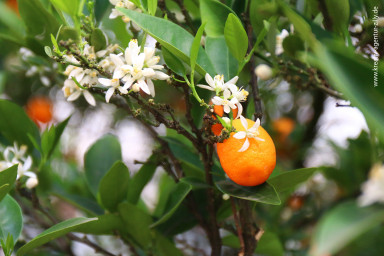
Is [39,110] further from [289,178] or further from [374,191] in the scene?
[374,191]

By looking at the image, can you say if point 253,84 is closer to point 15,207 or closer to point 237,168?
point 237,168

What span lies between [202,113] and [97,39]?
0.71ft

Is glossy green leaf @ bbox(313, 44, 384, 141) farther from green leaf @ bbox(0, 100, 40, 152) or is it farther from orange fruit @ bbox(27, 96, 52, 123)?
orange fruit @ bbox(27, 96, 52, 123)

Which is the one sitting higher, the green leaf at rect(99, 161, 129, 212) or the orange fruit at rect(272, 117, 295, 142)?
the green leaf at rect(99, 161, 129, 212)

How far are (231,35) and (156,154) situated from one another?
Result: 1.12ft

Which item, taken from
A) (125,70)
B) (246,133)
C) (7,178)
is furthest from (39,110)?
(246,133)

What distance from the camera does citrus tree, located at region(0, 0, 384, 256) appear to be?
22.4 inches

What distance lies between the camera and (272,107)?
1.56m

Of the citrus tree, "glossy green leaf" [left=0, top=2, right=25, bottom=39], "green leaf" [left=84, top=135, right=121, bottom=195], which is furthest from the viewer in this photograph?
"green leaf" [left=84, top=135, right=121, bottom=195]

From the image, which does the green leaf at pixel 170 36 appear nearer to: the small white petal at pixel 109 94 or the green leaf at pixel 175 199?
the small white petal at pixel 109 94

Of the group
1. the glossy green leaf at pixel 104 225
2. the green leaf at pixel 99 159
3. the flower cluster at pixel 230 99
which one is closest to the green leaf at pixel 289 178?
the flower cluster at pixel 230 99

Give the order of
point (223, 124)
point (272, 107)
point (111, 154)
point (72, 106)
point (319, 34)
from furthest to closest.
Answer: point (72, 106) < point (272, 107) < point (111, 154) < point (319, 34) < point (223, 124)

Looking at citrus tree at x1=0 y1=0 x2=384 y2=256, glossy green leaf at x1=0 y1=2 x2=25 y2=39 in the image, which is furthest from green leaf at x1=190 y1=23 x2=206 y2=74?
glossy green leaf at x1=0 y1=2 x2=25 y2=39

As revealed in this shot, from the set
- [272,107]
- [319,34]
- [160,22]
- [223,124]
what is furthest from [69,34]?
[272,107]
